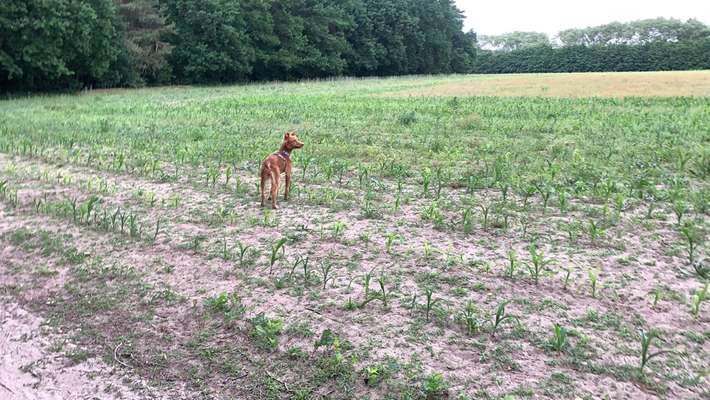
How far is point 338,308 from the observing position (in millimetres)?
4141

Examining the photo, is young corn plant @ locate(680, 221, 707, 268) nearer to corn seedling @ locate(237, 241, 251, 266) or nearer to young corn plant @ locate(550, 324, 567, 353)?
young corn plant @ locate(550, 324, 567, 353)

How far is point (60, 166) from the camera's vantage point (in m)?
9.05

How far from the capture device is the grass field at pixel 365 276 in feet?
11.2

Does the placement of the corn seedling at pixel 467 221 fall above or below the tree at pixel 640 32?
below

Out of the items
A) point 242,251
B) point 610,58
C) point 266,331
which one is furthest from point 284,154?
point 610,58

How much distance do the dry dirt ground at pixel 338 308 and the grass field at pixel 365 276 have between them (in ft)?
0.06

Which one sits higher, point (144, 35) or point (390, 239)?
point (144, 35)

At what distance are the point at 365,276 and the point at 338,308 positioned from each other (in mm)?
539

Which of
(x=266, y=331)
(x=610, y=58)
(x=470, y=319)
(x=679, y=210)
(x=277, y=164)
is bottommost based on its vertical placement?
(x=266, y=331)

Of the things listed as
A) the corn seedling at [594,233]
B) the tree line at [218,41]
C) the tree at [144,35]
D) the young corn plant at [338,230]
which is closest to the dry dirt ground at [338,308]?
the young corn plant at [338,230]

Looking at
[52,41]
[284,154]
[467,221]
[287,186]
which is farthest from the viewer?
[52,41]

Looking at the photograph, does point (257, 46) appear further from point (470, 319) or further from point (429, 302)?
point (470, 319)

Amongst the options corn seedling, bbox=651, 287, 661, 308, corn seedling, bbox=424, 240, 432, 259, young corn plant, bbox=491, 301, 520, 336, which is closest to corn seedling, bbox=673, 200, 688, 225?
corn seedling, bbox=651, 287, 661, 308

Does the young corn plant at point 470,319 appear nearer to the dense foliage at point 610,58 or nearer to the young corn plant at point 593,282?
the young corn plant at point 593,282
